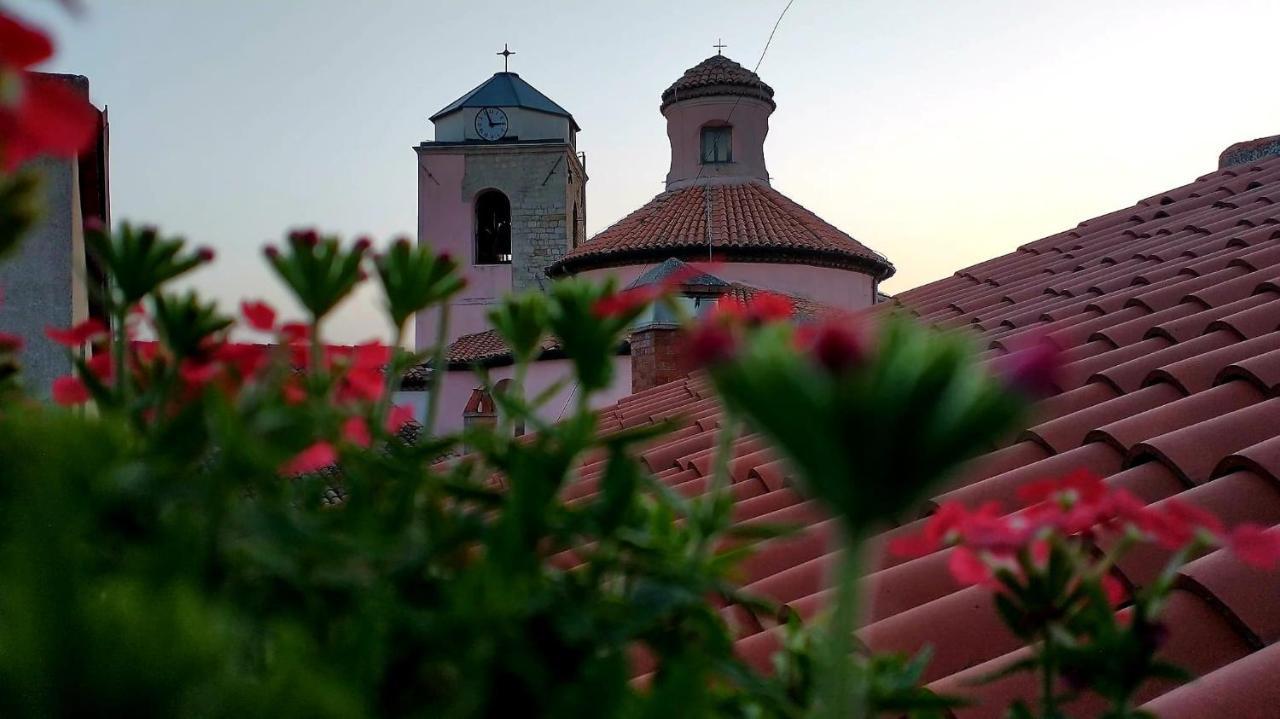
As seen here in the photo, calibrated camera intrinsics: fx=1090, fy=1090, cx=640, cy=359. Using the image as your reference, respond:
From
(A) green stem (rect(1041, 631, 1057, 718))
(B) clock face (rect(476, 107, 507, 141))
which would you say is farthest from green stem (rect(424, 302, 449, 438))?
(B) clock face (rect(476, 107, 507, 141))

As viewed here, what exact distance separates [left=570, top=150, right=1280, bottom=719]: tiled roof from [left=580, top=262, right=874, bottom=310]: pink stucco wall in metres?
13.9

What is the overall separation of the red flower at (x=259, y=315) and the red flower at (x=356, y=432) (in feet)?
0.42

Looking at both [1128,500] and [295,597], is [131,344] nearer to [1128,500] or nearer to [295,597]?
[295,597]

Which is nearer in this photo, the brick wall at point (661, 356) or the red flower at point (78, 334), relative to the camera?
the red flower at point (78, 334)

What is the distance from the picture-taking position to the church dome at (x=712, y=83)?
67.3 feet

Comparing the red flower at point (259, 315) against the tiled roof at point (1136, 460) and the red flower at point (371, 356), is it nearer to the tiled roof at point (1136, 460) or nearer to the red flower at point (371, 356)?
the red flower at point (371, 356)

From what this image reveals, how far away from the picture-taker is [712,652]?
501 millimetres

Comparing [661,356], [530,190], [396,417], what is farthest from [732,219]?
[396,417]

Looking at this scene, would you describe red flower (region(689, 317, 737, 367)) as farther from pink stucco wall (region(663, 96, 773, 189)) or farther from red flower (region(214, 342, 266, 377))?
pink stucco wall (region(663, 96, 773, 189))

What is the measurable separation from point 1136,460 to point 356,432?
189 cm

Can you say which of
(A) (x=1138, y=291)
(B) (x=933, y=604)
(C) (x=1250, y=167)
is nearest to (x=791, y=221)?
(C) (x=1250, y=167)

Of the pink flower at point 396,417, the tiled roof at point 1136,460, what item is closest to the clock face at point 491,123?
the tiled roof at point 1136,460

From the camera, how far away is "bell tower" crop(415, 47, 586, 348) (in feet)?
82.4

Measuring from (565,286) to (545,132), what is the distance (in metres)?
27.5
